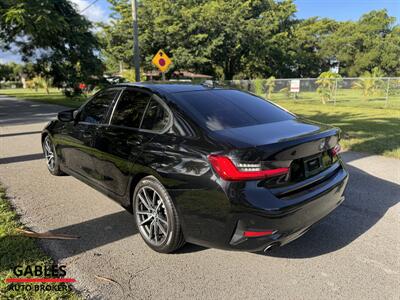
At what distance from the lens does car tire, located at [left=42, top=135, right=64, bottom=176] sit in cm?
520

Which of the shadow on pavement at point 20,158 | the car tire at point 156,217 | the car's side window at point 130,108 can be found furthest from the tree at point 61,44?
the car tire at point 156,217

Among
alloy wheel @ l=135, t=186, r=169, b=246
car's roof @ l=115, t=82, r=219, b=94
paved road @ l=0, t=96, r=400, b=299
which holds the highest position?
car's roof @ l=115, t=82, r=219, b=94

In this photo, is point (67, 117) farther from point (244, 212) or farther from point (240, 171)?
point (244, 212)

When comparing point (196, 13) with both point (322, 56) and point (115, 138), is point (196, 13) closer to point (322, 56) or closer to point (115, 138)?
point (115, 138)

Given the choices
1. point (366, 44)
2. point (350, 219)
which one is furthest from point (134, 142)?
point (366, 44)

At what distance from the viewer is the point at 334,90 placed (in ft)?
68.7

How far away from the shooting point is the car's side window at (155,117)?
3.11m

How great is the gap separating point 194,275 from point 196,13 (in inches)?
1120

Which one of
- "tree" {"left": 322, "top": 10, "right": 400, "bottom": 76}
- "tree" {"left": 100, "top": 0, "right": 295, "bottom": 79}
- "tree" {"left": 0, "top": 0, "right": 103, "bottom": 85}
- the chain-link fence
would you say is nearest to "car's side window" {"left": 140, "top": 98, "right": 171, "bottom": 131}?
"tree" {"left": 0, "top": 0, "right": 103, "bottom": 85}

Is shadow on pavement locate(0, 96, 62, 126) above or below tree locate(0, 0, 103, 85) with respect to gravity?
below

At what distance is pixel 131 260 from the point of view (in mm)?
2967

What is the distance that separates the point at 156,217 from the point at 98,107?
187 centimetres

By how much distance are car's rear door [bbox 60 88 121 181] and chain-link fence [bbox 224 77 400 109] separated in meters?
17.8

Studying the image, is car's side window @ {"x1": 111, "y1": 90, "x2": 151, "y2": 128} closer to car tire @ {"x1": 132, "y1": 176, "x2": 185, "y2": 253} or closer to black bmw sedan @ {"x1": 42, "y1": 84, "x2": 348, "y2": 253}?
black bmw sedan @ {"x1": 42, "y1": 84, "x2": 348, "y2": 253}
